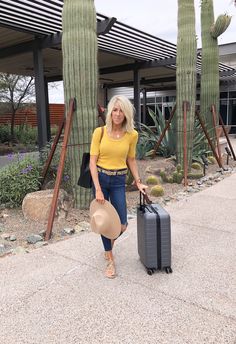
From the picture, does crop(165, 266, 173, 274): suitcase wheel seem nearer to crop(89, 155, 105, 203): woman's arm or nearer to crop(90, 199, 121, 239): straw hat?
crop(90, 199, 121, 239): straw hat

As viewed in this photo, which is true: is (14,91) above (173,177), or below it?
above

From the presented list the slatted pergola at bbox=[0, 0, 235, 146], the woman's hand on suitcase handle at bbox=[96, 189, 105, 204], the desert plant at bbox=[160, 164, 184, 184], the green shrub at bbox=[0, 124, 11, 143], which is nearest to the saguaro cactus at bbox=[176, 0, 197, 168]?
the desert plant at bbox=[160, 164, 184, 184]

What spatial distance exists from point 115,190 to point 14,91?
16.2m

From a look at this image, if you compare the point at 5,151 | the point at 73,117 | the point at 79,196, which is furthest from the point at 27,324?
the point at 5,151

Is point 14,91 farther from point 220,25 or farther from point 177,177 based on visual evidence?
point 177,177

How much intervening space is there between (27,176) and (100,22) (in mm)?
4360

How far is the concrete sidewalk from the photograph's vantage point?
94.5 inches

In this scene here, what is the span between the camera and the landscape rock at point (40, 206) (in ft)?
16.0

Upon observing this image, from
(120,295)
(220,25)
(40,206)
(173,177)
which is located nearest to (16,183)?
(40,206)

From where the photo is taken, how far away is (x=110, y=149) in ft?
10.1

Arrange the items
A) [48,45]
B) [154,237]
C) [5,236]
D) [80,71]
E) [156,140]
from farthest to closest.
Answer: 1. [156,140]
2. [48,45]
3. [80,71]
4. [5,236]
5. [154,237]

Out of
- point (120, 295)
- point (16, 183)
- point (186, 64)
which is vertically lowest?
point (120, 295)

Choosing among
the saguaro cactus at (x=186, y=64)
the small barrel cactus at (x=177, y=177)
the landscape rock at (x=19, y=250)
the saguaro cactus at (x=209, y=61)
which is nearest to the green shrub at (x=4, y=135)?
the saguaro cactus at (x=209, y=61)

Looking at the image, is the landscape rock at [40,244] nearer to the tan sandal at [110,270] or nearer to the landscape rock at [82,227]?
the landscape rock at [82,227]
